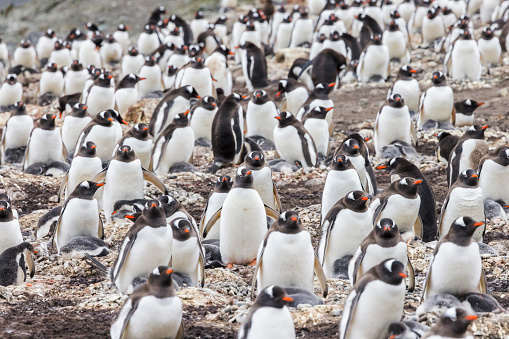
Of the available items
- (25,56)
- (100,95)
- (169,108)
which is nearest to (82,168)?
(169,108)

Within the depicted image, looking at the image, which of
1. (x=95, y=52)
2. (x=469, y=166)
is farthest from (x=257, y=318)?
(x=95, y=52)

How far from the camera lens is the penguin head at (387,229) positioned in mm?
6031

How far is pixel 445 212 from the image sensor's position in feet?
25.7

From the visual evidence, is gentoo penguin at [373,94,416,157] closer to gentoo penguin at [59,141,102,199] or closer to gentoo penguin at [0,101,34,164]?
gentoo penguin at [59,141,102,199]

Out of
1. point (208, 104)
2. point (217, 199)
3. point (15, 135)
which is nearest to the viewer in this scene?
point (217, 199)

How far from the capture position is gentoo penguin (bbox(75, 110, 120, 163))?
1106 cm

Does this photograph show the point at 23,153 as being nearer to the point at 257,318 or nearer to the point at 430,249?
the point at 430,249

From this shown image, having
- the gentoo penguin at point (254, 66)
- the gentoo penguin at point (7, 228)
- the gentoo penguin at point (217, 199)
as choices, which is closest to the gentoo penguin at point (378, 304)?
the gentoo penguin at point (217, 199)

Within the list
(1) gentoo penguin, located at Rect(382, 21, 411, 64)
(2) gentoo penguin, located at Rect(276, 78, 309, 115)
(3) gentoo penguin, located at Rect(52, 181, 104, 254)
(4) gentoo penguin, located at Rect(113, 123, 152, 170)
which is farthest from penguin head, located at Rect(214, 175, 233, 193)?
(1) gentoo penguin, located at Rect(382, 21, 411, 64)

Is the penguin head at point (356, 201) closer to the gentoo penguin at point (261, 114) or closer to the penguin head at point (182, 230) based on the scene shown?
the penguin head at point (182, 230)

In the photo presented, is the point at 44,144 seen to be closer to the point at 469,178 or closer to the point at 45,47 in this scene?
the point at 469,178

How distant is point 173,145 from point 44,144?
5.92 ft

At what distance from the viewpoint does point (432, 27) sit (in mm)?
19562

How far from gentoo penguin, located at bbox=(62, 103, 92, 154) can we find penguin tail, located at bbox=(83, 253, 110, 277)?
5256mm
